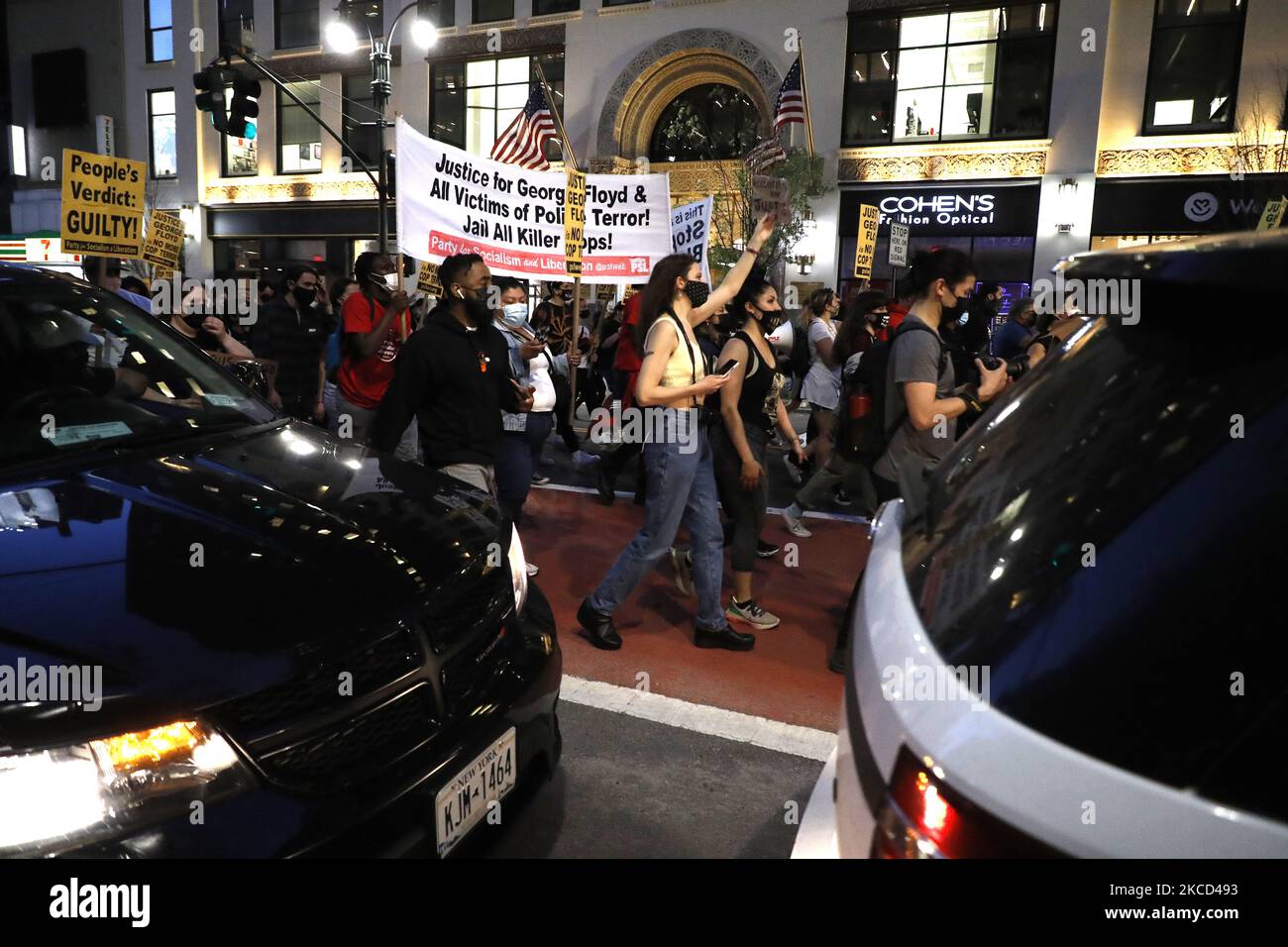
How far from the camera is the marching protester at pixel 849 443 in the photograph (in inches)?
196

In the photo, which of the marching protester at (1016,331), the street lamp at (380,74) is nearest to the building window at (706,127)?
the street lamp at (380,74)

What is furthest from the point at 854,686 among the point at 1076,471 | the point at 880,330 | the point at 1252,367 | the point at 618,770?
the point at 880,330

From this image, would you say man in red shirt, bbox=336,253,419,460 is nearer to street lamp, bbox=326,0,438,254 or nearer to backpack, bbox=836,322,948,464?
backpack, bbox=836,322,948,464

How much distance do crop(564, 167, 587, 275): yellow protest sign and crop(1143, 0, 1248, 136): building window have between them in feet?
50.4

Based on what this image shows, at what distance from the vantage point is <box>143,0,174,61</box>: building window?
28312 millimetres

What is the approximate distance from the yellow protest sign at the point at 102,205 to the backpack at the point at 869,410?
255 inches

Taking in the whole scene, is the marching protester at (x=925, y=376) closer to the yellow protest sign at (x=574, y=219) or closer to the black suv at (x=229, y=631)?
the black suv at (x=229, y=631)

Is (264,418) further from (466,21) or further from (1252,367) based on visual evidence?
(466,21)

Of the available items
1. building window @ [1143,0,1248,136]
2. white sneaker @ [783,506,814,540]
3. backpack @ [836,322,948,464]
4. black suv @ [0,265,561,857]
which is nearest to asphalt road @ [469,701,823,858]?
black suv @ [0,265,561,857]

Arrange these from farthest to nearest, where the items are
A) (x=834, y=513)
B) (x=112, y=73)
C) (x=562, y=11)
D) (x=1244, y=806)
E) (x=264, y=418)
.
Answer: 1. (x=112, y=73)
2. (x=562, y=11)
3. (x=834, y=513)
4. (x=264, y=418)
5. (x=1244, y=806)

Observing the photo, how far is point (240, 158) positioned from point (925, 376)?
28.4m

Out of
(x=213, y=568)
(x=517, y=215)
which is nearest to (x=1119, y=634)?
(x=213, y=568)

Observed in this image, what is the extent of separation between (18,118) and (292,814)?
3898 cm

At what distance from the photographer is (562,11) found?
23.4 meters
